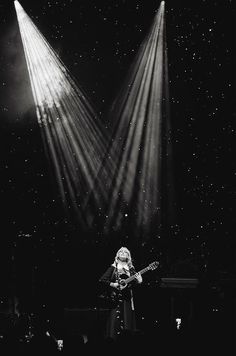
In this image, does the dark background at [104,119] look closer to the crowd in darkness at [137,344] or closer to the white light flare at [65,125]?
the white light flare at [65,125]

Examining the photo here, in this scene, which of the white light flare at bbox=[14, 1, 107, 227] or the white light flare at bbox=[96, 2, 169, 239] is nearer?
the white light flare at bbox=[96, 2, 169, 239]

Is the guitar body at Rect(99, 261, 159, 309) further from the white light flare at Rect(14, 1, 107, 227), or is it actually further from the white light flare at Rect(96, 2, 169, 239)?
the white light flare at Rect(14, 1, 107, 227)

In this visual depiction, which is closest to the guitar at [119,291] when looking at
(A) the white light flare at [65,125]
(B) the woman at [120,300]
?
(B) the woman at [120,300]

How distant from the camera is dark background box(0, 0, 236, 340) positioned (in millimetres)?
9305

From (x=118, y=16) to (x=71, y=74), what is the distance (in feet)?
6.20

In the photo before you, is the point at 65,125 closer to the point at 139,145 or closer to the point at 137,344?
the point at 139,145

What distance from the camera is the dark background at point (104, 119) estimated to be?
366 inches

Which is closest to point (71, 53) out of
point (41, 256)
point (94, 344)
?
point (41, 256)

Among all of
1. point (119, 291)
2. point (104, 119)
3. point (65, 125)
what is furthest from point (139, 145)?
point (119, 291)

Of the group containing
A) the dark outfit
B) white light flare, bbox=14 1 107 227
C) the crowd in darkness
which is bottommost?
the dark outfit

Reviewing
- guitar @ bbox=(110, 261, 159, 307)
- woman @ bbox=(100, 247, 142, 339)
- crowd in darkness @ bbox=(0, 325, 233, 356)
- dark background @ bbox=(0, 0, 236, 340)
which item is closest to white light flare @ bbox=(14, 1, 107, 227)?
dark background @ bbox=(0, 0, 236, 340)

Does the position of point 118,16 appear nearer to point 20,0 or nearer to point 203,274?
point 20,0

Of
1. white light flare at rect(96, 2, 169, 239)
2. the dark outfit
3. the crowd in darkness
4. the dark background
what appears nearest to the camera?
the crowd in darkness

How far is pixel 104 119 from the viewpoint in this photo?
11055 millimetres
